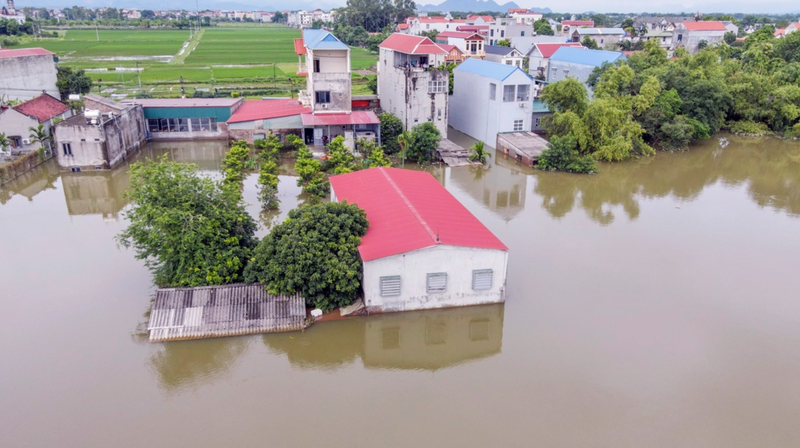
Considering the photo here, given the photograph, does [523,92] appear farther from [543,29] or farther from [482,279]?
[543,29]

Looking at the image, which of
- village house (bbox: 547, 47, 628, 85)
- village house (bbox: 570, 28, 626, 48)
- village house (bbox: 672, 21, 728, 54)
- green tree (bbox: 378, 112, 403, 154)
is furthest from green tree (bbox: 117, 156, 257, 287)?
village house (bbox: 672, 21, 728, 54)

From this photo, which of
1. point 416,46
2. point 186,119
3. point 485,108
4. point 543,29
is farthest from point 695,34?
point 186,119

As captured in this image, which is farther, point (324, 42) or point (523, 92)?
point (523, 92)

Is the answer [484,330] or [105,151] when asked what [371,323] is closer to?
[484,330]

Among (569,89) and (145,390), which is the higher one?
(569,89)

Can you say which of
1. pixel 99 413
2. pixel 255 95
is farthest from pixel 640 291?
pixel 255 95

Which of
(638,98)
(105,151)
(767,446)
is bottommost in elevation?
(767,446)
